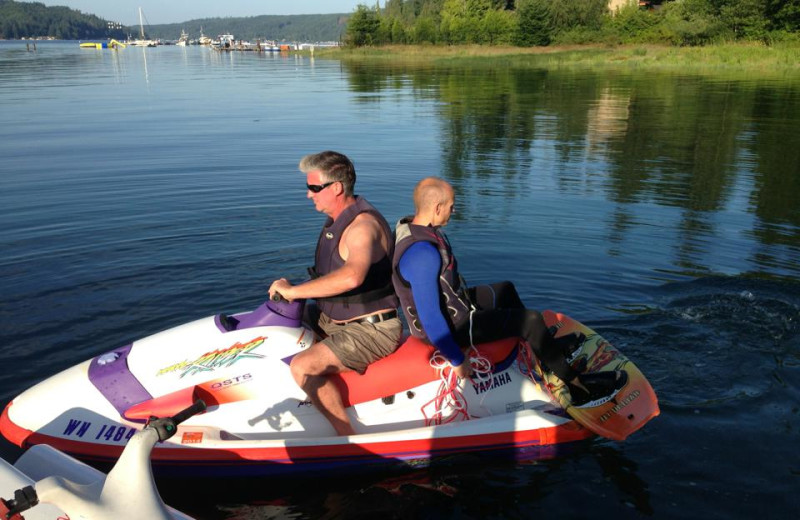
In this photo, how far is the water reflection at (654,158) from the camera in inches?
398

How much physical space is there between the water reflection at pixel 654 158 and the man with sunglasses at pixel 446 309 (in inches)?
171

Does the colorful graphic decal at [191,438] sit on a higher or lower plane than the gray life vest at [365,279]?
lower

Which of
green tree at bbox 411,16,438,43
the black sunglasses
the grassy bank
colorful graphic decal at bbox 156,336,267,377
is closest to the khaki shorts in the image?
colorful graphic decal at bbox 156,336,267,377

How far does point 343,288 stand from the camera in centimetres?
446

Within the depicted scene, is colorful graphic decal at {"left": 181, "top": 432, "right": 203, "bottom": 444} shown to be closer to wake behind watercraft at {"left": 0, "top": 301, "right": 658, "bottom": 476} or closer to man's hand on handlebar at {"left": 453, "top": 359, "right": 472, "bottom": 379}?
wake behind watercraft at {"left": 0, "top": 301, "right": 658, "bottom": 476}

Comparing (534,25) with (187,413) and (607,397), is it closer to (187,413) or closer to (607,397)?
(607,397)

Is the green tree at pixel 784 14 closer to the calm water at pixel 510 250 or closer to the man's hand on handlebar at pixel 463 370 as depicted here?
the calm water at pixel 510 250

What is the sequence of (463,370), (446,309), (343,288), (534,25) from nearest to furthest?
1. (343,288)
2. (446,309)
3. (463,370)
4. (534,25)

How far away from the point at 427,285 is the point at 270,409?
4.85 ft

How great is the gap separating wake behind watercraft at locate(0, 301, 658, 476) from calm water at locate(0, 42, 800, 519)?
27cm

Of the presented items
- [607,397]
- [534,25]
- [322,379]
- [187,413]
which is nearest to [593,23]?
[534,25]

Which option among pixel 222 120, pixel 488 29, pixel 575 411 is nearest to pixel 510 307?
pixel 575 411

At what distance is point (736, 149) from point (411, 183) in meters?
8.49

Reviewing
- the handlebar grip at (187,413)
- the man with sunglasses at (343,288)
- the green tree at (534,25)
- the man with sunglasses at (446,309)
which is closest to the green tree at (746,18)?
the green tree at (534,25)
